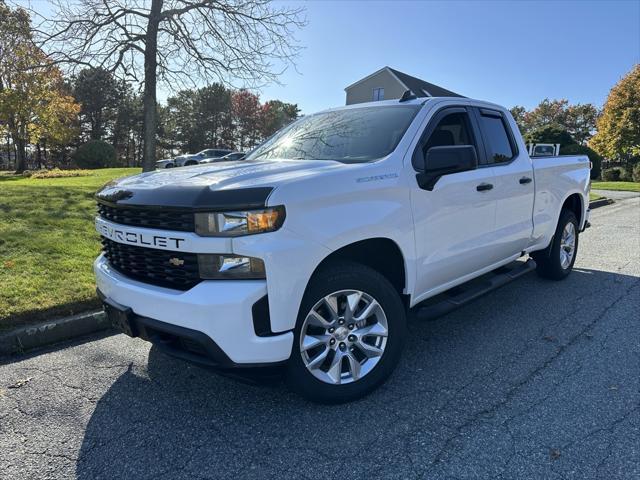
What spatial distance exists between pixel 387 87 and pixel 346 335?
34.0 metres

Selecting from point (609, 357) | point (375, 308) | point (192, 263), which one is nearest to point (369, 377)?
point (375, 308)

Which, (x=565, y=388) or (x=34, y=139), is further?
(x=34, y=139)

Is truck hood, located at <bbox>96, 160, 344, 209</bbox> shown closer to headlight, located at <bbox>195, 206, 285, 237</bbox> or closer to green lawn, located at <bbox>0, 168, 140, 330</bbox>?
headlight, located at <bbox>195, 206, 285, 237</bbox>

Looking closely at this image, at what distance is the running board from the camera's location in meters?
3.31

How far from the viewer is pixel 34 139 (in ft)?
97.5

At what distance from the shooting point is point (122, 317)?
2.75 meters

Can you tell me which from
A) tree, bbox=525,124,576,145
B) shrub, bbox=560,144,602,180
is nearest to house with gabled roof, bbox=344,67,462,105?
tree, bbox=525,124,576,145

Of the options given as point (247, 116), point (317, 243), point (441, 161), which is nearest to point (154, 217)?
point (317, 243)

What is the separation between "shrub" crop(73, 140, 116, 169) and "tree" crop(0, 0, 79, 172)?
1702 mm

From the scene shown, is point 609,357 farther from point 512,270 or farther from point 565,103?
point 565,103

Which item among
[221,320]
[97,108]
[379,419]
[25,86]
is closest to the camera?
[221,320]

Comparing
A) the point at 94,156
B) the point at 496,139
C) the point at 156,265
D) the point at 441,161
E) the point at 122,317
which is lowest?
the point at 122,317

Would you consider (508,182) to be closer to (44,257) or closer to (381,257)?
(381,257)

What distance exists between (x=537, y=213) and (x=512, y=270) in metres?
0.70
